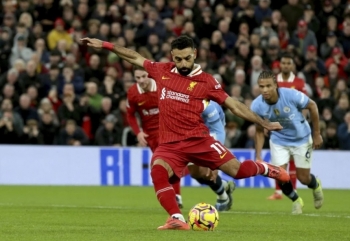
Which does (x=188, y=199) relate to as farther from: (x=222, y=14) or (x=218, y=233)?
(x=222, y=14)

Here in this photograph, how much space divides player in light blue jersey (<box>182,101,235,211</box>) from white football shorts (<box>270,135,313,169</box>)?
864 millimetres

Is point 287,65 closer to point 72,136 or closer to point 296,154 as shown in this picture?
point 296,154

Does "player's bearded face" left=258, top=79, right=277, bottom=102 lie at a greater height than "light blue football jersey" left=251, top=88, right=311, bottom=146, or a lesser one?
greater

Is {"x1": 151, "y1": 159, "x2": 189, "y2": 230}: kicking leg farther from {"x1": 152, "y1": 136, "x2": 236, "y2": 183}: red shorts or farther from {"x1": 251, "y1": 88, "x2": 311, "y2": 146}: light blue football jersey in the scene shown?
{"x1": 251, "y1": 88, "x2": 311, "y2": 146}: light blue football jersey

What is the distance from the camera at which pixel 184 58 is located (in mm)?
11398

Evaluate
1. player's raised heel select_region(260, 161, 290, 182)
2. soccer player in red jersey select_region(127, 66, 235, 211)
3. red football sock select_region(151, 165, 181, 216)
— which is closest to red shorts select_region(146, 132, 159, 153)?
soccer player in red jersey select_region(127, 66, 235, 211)

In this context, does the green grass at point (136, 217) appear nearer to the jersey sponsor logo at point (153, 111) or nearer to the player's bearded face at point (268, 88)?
the jersey sponsor logo at point (153, 111)

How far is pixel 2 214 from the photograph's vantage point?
1345 cm

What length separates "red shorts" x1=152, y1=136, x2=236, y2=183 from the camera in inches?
457

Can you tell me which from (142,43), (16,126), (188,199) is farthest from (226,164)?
(142,43)

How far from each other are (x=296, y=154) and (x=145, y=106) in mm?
2520

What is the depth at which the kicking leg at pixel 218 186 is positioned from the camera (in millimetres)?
14891

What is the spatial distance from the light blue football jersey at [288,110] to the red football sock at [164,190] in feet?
12.8

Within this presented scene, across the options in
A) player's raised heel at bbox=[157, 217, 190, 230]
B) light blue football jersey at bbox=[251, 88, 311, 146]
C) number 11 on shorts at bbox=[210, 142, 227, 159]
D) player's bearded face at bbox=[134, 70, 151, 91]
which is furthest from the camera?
player's bearded face at bbox=[134, 70, 151, 91]
